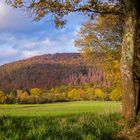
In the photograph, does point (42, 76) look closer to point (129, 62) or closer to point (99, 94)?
point (99, 94)

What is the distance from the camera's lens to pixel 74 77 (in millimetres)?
175125

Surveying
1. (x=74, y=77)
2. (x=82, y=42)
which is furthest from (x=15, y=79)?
(x=82, y=42)

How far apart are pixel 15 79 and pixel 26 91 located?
44.7 feet

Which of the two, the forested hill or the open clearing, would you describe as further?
the forested hill

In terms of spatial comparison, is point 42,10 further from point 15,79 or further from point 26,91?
point 15,79

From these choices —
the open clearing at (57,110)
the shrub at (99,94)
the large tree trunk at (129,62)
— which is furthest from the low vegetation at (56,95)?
the large tree trunk at (129,62)

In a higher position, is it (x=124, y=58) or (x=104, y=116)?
(x=124, y=58)

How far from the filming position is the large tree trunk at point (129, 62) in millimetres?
16078

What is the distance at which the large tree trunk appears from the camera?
16078 millimetres

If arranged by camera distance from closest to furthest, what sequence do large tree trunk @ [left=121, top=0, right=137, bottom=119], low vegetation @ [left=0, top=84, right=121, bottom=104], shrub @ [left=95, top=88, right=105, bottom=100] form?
large tree trunk @ [left=121, top=0, right=137, bottom=119] < shrub @ [left=95, top=88, right=105, bottom=100] < low vegetation @ [left=0, top=84, right=121, bottom=104]

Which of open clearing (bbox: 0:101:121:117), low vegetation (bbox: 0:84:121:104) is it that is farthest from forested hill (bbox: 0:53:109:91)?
open clearing (bbox: 0:101:121:117)

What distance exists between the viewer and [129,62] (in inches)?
640

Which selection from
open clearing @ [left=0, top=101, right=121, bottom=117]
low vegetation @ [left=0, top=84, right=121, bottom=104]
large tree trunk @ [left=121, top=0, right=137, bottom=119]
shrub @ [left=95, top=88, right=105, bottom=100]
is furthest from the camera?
low vegetation @ [left=0, top=84, right=121, bottom=104]

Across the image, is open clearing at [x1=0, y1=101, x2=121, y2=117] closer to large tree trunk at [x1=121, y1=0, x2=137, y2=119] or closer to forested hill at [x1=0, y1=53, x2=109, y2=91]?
large tree trunk at [x1=121, y1=0, x2=137, y2=119]
